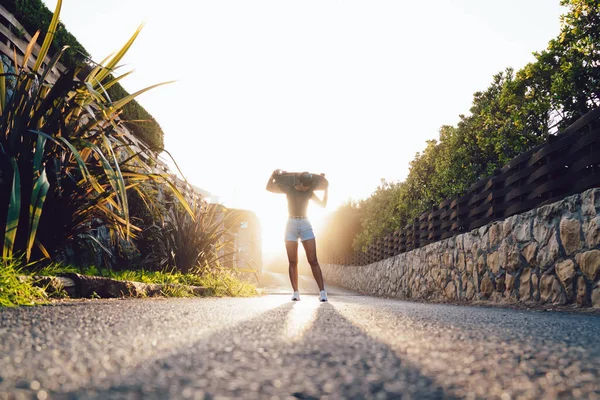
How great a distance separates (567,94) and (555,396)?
6107 millimetres

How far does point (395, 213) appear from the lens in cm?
1451

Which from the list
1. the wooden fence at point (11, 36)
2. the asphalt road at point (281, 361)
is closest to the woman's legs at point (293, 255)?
the asphalt road at point (281, 361)

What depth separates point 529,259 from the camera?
4734 mm

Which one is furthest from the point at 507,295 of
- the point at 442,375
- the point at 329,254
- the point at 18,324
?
the point at 329,254

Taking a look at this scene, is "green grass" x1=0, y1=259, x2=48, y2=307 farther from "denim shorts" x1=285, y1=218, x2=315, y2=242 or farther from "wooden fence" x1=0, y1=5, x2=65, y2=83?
"denim shorts" x1=285, y1=218, x2=315, y2=242

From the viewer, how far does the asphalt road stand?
0.90 m

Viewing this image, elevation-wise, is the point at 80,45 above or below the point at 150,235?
above

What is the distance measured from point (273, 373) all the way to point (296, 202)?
4322mm

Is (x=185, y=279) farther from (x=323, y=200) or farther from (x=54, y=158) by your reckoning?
(x=54, y=158)

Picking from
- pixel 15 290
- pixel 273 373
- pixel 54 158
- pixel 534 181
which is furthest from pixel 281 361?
pixel 534 181

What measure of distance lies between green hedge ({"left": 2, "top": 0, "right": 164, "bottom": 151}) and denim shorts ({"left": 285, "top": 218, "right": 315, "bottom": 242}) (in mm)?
2109

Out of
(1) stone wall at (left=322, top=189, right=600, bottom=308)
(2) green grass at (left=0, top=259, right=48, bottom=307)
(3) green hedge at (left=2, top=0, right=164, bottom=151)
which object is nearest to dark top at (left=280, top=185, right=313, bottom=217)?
(3) green hedge at (left=2, top=0, right=164, bottom=151)

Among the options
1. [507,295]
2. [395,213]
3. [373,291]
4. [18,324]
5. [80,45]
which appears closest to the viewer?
[18,324]

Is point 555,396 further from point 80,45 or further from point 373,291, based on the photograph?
point 373,291
